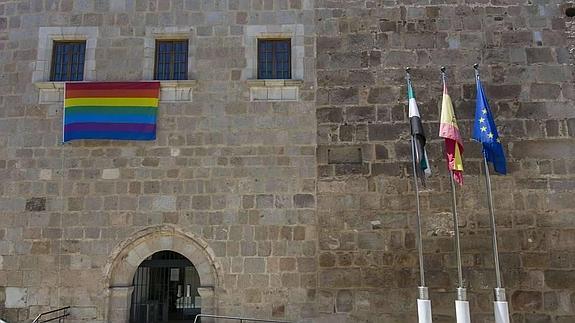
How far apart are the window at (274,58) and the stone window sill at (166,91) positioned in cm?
141

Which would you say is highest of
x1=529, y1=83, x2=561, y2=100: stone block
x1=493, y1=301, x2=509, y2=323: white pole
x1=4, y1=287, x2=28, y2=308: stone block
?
x1=529, y1=83, x2=561, y2=100: stone block

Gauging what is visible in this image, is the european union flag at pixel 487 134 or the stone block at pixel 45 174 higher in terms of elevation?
the european union flag at pixel 487 134

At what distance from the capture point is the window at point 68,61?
991cm

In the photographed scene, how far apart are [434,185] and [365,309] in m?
2.66

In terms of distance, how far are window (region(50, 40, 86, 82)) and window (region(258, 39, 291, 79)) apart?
12.0 feet

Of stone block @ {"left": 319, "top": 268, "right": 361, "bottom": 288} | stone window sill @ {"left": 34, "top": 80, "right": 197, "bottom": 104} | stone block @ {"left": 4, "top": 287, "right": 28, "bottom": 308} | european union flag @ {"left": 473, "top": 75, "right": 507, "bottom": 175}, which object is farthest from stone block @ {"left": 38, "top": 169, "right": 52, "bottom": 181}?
european union flag @ {"left": 473, "top": 75, "right": 507, "bottom": 175}

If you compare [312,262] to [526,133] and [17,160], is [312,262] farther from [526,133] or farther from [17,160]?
[17,160]

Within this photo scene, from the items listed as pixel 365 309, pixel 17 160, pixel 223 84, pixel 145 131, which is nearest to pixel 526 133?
pixel 365 309

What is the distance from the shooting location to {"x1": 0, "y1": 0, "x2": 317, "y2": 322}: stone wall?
9.05 metres

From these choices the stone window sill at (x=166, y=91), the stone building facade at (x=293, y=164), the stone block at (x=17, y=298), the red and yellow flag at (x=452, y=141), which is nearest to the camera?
the red and yellow flag at (x=452, y=141)

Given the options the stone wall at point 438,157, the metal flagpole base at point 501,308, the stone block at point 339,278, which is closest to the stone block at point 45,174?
the stone wall at point 438,157

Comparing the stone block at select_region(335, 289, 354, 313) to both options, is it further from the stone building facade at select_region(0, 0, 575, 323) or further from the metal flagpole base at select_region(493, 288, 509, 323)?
the metal flagpole base at select_region(493, 288, 509, 323)

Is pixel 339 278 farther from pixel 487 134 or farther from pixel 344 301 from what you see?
pixel 487 134

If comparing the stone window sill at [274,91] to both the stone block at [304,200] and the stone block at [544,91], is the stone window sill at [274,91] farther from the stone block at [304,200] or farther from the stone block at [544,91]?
the stone block at [544,91]
